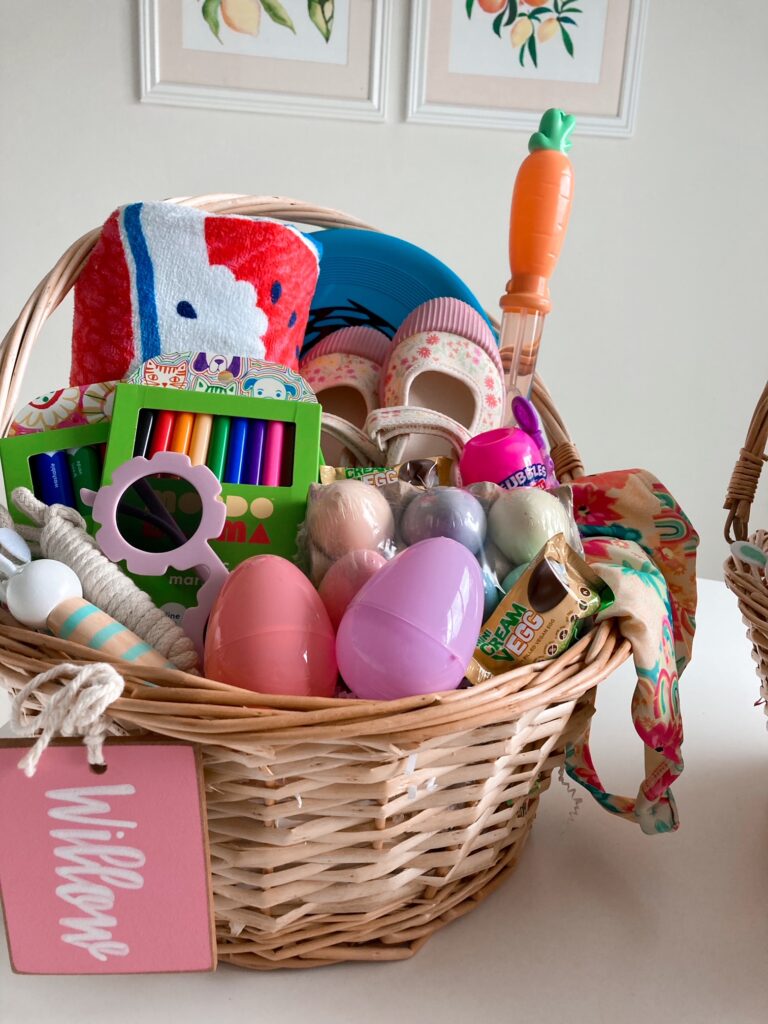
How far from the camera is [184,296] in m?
0.66

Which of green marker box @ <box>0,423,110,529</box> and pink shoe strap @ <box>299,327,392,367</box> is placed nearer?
green marker box @ <box>0,423,110,529</box>

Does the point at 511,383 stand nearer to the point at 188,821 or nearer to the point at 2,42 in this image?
the point at 188,821

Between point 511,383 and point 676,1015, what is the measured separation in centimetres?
49

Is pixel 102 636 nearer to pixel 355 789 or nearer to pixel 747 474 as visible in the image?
pixel 355 789

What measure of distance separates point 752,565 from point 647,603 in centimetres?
11

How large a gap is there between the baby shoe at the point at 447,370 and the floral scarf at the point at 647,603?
116mm

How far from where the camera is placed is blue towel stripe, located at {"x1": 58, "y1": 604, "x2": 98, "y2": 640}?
1.40 ft

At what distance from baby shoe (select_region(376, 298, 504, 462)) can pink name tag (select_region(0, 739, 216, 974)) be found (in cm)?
37

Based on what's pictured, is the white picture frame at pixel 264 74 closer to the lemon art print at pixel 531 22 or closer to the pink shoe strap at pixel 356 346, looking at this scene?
the lemon art print at pixel 531 22

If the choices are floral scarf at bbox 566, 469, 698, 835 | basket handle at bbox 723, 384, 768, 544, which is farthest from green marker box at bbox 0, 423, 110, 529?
basket handle at bbox 723, 384, 768, 544

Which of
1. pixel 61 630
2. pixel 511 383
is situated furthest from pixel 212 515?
pixel 511 383

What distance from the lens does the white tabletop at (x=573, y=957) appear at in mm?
433

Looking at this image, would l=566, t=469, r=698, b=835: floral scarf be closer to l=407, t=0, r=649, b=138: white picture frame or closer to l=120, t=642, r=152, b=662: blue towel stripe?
l=120, t=642, r=152, b=662: blue towel stripe

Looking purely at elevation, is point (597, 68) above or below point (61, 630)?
above
